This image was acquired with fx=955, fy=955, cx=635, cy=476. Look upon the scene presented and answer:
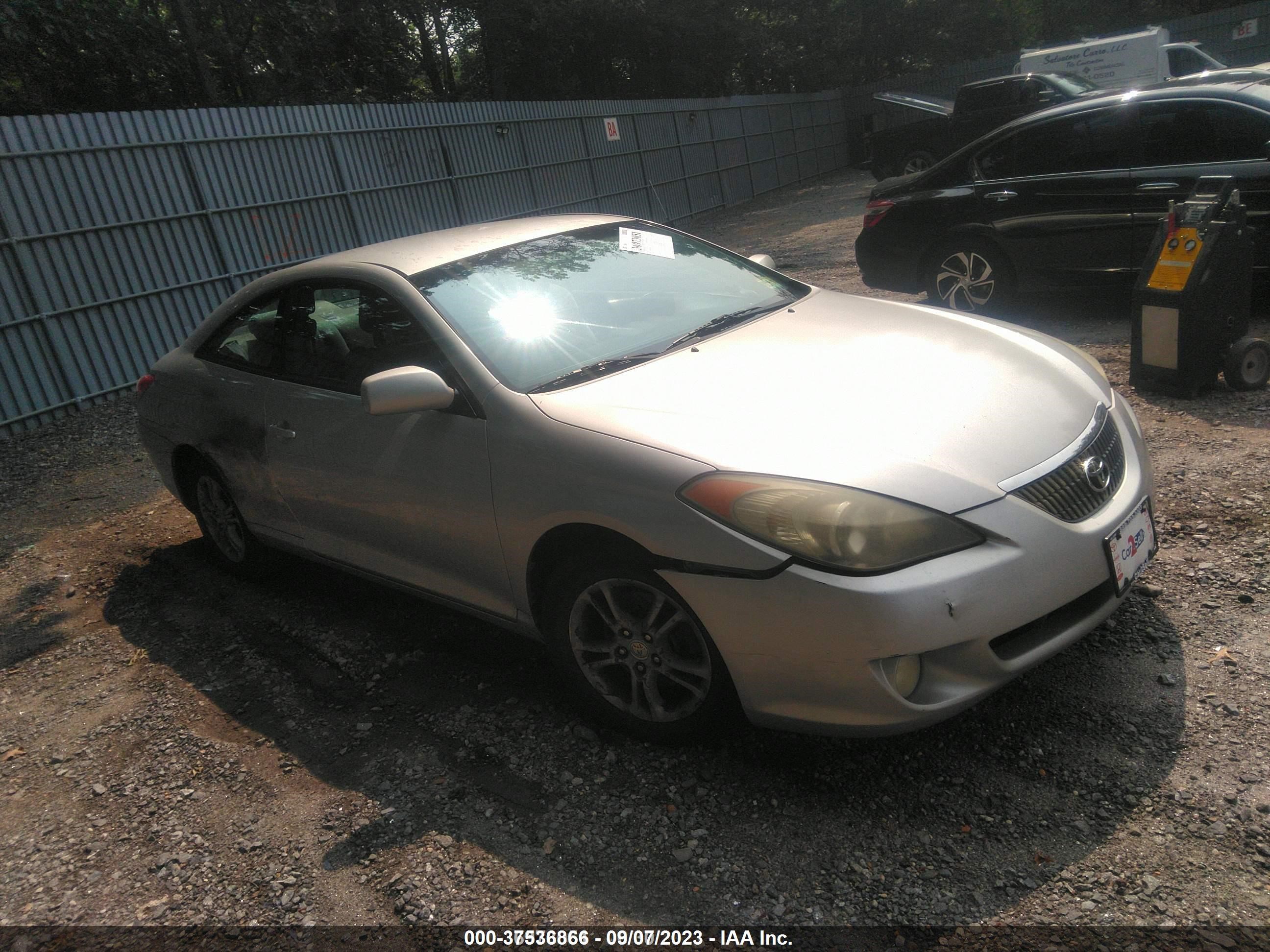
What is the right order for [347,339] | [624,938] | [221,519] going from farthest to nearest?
[221,519] < [347,339] < [624,938]

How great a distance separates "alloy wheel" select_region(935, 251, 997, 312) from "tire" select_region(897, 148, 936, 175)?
12.4m

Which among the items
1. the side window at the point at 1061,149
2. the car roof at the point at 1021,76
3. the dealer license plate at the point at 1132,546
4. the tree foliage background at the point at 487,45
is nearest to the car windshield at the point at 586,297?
the dealer license plate at the point at 1132,546

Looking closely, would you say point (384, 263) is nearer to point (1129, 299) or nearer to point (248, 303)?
point (248, 303)

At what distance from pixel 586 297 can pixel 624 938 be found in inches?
86.5

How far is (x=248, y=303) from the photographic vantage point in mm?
4344

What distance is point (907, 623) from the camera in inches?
91.5

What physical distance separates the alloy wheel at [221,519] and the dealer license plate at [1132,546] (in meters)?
3.69

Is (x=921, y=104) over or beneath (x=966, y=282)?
over

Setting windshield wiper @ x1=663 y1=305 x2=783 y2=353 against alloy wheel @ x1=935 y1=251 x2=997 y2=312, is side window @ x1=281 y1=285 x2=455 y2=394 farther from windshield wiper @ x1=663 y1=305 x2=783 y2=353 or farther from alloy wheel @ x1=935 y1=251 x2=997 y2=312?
alloy wheel @ x1=935 y1=251 x2=997 y2=312

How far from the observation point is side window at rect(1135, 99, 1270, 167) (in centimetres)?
590

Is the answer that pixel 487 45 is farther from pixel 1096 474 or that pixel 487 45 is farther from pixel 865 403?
pixel 1096 474

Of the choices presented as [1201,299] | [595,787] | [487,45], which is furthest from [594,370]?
[487,45]

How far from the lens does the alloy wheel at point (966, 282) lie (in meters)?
7.07

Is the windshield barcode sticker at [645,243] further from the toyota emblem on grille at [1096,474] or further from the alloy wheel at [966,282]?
the alloy wheel at [966,282]
